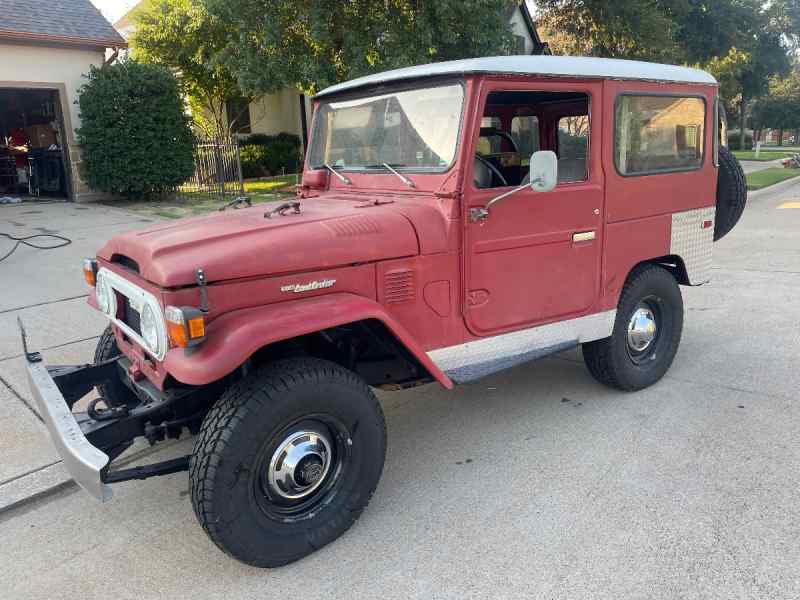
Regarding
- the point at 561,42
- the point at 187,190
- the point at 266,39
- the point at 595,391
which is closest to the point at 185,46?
the point at 187,190

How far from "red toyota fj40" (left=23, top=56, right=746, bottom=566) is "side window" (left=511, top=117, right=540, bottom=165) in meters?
0.01

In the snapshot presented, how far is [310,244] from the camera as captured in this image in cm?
277

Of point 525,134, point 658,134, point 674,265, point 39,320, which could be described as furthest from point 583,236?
point 39,320

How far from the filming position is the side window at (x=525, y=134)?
14.5ft

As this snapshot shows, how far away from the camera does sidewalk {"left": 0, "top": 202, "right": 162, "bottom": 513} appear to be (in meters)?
3.51

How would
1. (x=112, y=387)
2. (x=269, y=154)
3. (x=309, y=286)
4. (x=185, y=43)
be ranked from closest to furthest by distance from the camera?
1. (x=309, y=286)
2. (x=112, y=387)
3. (x=185, y=43)
4. (x=269, y=154)

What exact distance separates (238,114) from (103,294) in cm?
1917

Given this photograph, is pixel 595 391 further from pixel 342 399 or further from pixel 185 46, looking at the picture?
pixel 185 46

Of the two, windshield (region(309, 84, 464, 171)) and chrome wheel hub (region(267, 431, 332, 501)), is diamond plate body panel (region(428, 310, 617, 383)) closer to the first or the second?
chrome wheel hub (region(267, 431, 332, 501))

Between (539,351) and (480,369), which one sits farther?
(539,351)

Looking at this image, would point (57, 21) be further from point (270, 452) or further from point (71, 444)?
point (270, 452)

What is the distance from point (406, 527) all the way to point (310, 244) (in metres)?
1.36

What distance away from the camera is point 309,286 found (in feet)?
9.05

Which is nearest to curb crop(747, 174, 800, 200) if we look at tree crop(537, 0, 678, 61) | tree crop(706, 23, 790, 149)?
tree crop(537, 0, 678, 61)
